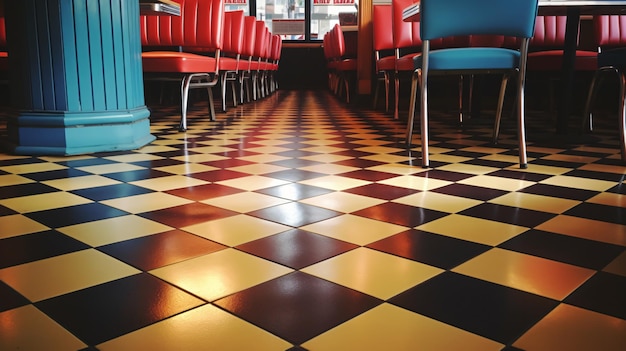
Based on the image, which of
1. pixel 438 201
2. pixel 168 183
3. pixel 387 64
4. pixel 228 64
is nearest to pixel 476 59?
pixel 438 201

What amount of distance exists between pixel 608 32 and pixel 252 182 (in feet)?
11.7

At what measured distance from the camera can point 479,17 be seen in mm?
2443

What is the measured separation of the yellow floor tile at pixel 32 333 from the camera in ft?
2.78

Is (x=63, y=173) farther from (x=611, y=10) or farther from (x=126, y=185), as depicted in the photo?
(x=611, y=10)

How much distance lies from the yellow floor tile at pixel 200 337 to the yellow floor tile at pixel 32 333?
6 centimetres

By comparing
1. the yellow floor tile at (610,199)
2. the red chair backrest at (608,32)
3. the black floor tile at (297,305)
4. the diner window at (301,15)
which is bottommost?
the yellow floor tile at (610,199)

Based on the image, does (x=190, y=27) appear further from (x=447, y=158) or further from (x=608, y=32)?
(x=608, y=32)

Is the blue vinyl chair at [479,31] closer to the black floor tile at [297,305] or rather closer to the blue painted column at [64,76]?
the black floor tile at [297,305]

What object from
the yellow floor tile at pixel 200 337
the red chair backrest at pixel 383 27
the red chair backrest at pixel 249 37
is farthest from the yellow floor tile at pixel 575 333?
the red chair backrest at pixel 249 37

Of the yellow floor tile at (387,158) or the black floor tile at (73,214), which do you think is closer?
the black floor tile at (73,214)

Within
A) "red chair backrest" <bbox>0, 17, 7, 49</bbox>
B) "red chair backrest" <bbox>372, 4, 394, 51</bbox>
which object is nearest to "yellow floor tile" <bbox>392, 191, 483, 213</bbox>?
"red chair backrest" <bbox>372, 4, 394, 51</bbox>

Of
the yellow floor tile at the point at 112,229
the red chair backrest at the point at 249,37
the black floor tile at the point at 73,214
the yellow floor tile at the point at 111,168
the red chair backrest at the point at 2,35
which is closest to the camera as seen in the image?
the yellow floor tile at the point at 112,229

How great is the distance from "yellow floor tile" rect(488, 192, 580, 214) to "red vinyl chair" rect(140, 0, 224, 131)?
2.49 metres

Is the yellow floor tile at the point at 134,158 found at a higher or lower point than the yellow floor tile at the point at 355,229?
higher
